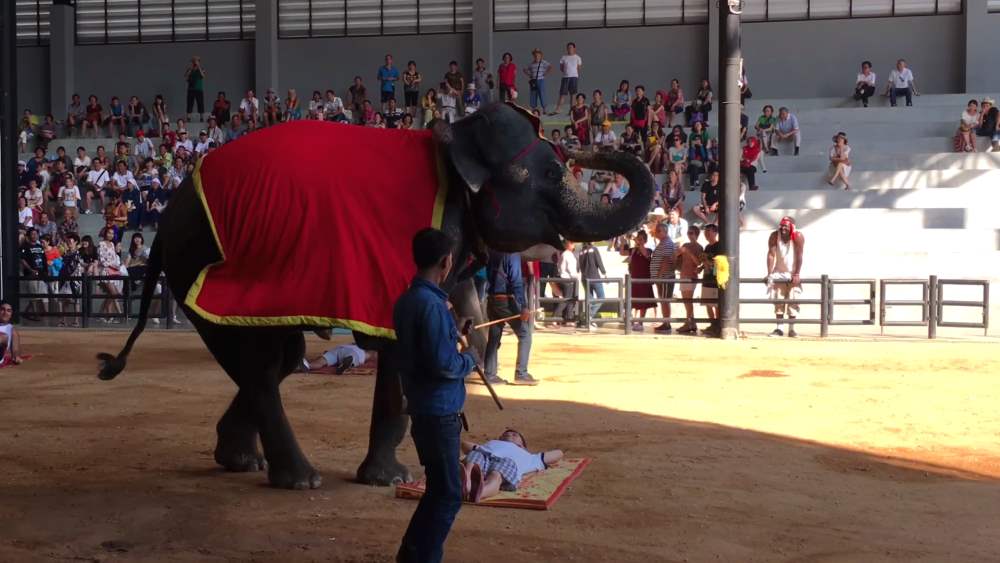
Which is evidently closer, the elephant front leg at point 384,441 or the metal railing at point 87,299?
the elephant front leg at point 384,441

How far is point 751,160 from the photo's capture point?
2470 cm

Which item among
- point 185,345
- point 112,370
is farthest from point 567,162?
point 185,345

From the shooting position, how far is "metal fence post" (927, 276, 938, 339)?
17094mm

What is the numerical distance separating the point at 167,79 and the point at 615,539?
3003 centimetres

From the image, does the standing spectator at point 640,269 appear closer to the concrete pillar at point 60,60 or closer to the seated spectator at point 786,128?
the seated spectator at point 786,128

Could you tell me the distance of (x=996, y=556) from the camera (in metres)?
5.88

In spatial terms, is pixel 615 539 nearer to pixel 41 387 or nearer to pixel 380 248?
pixel 380 248

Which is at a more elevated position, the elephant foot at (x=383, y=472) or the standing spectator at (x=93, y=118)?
the standing spectator at (x=93, y=118)

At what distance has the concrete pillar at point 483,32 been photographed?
31.3 meters

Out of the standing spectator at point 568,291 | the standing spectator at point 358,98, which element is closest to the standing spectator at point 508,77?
the standing spectator at point 358,98

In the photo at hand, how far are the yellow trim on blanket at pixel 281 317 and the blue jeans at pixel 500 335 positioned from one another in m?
4.63

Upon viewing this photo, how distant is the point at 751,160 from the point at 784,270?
22.3ft

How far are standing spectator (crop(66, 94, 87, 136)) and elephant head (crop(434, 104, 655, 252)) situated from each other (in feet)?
84.5

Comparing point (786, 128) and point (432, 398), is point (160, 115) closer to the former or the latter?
point (786, 128)
